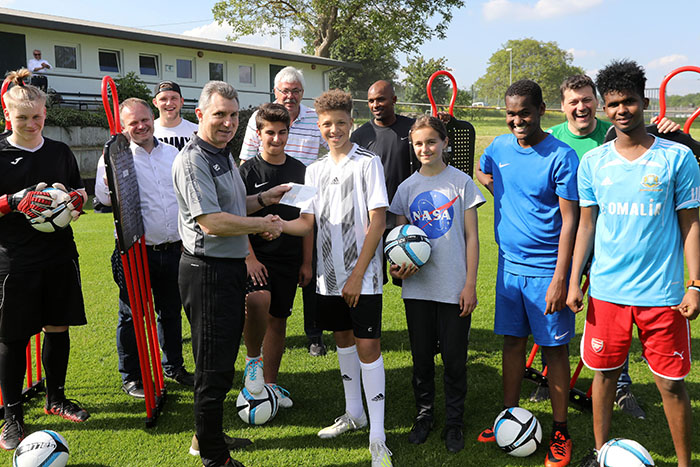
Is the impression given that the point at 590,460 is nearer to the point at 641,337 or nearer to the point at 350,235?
the point at 641,337

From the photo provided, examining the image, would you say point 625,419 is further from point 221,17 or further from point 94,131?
point 221,17

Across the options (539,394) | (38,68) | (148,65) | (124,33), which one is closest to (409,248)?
(539,394)

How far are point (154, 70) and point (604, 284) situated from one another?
83.3ft

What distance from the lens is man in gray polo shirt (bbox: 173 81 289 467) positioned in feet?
9.62

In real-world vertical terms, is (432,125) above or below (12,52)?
below

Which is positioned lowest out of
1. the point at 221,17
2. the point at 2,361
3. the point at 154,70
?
the point at 2,361

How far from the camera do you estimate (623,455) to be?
2.97m

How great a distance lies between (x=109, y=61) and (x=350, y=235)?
77.7ft

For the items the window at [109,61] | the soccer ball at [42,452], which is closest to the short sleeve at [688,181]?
the soccer ball at [42,452]

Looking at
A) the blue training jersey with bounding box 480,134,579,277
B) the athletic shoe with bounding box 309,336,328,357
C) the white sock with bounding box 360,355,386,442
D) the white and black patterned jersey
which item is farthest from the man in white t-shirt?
the blue training jersey with bounding box 480,134,579,277

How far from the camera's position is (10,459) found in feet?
11.2

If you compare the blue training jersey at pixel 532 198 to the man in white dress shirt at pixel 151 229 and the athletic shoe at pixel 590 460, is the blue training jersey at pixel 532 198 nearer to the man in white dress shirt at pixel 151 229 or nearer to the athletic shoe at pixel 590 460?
the athletic shoe at pixel 590 460

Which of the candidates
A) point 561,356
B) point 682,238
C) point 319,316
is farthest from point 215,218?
point 682,238

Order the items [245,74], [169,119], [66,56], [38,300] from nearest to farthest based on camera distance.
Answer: [38,300]
[169,119]
[66,56]
[245,74]
